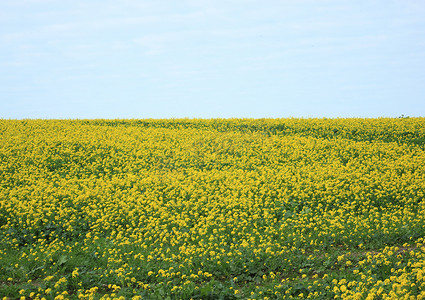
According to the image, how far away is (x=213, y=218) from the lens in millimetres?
11531

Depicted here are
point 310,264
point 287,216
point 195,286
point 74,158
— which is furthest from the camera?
point 74,158

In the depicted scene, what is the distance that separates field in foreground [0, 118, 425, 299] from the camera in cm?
771

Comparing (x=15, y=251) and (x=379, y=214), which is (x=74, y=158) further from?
(x=379, y=214)

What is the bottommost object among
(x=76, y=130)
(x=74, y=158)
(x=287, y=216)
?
(x=287, y=216)

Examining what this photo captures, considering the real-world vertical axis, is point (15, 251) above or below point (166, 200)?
below

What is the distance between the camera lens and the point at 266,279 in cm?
791

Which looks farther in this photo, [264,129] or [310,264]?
[264,129]

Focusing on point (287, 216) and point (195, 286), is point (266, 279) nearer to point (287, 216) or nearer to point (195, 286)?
point (195, 286)

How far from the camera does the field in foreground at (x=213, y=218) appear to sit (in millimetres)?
7711

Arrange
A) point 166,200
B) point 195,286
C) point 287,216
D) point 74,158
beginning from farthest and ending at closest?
point 74,158, point 166,200, point 287,216, point 195,286

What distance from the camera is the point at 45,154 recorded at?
66.2 ft

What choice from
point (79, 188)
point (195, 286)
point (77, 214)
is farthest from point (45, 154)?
point (195, 286)

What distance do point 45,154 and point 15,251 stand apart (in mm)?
10701

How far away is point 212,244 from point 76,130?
20.2 meters
